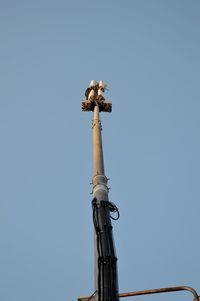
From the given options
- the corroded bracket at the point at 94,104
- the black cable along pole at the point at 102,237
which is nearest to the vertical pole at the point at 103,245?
the black cable along pole at the point at 102,237

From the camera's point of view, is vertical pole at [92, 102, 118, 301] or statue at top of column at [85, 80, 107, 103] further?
statue at top of column at [85, 80, 107, 103]

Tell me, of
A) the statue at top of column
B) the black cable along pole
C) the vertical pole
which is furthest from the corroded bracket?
the vertical pole

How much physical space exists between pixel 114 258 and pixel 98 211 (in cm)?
136

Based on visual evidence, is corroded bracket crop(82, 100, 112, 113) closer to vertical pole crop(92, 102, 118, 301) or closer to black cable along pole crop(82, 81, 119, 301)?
black cable along pole crop(82, 81, 119, 301)

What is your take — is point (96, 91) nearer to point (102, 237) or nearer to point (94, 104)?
point (94, 104)

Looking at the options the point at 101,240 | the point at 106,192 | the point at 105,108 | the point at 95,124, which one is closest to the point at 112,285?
the point at 101,240

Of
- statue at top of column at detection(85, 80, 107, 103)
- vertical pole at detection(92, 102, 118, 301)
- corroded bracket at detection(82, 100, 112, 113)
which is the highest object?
statue at top of column at detection(85, 80, 107, 103)

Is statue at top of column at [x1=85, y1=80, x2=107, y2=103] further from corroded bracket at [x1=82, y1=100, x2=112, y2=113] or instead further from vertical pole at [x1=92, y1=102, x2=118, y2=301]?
vertical pole at [x1=92, y1=102, x2=118, y2=301]

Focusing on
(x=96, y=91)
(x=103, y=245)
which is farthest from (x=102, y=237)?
(x=96, y=91)

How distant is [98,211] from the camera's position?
28.4ft

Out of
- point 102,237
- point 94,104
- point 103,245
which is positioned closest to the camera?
point 103,245

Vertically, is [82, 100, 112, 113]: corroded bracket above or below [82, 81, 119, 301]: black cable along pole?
above

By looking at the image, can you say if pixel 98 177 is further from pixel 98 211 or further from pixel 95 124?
pixel 95 124

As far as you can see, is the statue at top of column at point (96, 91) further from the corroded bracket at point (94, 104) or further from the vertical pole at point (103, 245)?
the vertical pole at point (103, 245)
